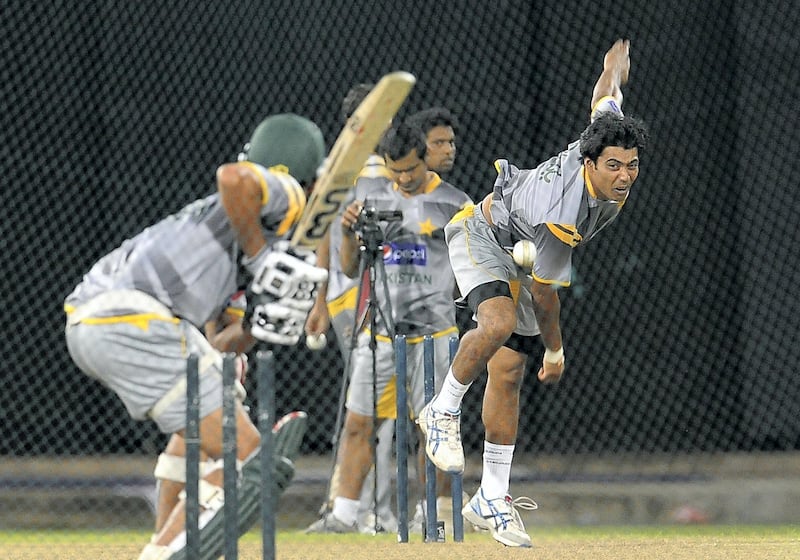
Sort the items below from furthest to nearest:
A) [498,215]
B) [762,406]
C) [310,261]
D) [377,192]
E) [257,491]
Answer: [762,406] → [377,192] → [498,215] → [310,261] → [257,491]

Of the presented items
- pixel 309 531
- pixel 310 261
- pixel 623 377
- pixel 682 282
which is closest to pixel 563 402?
pixel 623 377

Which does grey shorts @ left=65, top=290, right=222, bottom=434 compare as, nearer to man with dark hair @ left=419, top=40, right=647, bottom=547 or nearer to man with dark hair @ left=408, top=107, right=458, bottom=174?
man with dark hair @ left=419, top=40, right=647, bottom=547

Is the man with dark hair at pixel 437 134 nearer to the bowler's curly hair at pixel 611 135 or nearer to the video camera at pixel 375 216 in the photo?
the video camera at pixel 375 216

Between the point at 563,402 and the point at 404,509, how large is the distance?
3240 millimetres

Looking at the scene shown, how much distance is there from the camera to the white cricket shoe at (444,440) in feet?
14.7

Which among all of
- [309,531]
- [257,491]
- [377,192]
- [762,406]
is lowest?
[309,531]

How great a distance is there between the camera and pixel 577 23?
26.1ft

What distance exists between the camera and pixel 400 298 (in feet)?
18.8

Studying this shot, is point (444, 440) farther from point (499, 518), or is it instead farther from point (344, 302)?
point (344, 302)

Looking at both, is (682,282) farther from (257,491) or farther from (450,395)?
(257,491)

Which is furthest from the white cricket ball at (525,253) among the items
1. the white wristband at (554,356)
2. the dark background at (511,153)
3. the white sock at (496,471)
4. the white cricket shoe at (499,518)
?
the dark background at (511,153)

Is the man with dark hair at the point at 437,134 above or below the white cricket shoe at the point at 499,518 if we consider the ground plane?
above

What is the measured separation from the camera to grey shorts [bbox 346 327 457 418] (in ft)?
18.4

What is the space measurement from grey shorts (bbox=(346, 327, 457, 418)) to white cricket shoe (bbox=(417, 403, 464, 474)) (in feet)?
3.03
